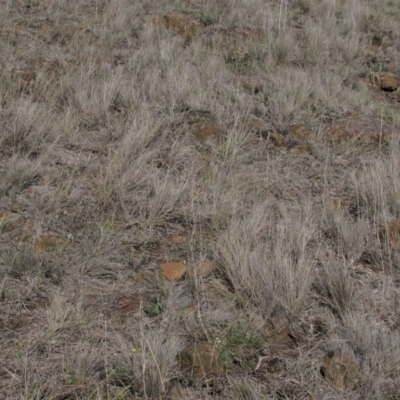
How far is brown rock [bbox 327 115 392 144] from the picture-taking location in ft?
14.8

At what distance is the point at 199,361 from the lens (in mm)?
2289

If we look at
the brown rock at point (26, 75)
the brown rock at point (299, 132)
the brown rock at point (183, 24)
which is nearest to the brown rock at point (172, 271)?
the brown rock at point (299, 132)

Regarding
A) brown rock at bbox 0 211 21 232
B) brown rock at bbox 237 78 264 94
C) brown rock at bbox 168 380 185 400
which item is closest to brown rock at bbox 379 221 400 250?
brown rock at bbox 168 380 185 400

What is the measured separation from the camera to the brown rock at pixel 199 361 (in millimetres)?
2271

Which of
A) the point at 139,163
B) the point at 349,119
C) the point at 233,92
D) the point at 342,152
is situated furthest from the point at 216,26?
the point at 139,163

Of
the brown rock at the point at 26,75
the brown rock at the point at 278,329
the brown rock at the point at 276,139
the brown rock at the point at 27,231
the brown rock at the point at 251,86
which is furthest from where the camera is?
the brown rock at the point at 251,86

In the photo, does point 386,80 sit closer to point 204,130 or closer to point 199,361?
point 204,130

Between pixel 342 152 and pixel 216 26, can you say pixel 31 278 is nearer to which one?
pixel 342 152

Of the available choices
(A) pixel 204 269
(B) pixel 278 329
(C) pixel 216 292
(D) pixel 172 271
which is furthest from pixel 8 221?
(B) pixel 278 329

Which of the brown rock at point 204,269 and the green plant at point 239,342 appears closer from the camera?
the green plant at point 239,342

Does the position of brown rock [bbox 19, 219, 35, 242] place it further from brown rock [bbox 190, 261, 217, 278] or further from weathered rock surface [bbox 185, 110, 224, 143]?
weathered rock surface [bbox 185, 110, 224, 143]

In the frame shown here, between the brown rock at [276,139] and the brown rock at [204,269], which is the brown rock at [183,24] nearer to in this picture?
the brown rock at [276,139]

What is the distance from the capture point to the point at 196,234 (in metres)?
3.25

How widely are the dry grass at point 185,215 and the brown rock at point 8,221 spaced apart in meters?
0.02
